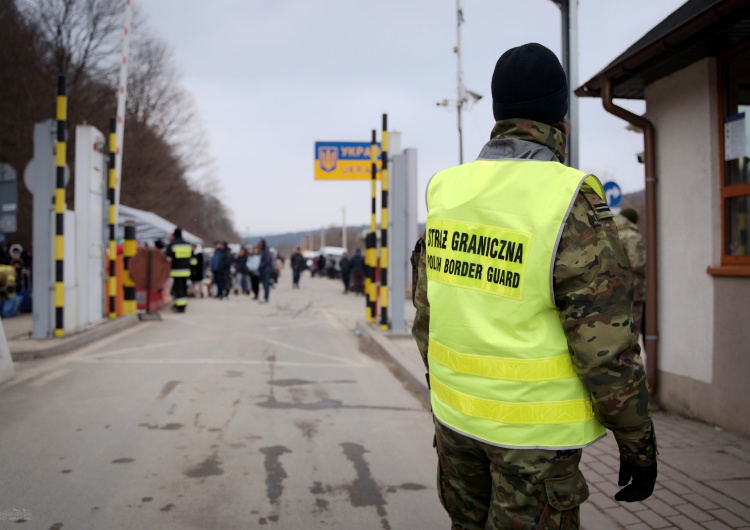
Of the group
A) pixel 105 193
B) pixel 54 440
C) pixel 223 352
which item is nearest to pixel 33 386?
pixel 54 440

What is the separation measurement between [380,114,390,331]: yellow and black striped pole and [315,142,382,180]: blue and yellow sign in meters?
11.6

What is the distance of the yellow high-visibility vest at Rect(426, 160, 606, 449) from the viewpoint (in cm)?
190

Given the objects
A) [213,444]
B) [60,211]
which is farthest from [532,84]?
[60,211]

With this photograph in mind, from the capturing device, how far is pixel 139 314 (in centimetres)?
1424

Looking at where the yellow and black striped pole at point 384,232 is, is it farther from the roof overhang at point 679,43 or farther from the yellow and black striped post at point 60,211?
the roof overhang at point 679,43

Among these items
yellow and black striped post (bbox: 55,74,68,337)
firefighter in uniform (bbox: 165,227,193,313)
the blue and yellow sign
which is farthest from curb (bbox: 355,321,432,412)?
the blue and yellow sign

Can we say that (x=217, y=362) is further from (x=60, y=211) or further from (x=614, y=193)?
(x=614, y=193)

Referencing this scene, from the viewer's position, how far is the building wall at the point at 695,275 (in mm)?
5129

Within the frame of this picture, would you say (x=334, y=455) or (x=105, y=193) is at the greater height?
(x=105, y=193)

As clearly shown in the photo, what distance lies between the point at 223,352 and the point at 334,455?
513cm

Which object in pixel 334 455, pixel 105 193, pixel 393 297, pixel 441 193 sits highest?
pixel 105 193

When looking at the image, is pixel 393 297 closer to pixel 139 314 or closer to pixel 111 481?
pixel 139 314

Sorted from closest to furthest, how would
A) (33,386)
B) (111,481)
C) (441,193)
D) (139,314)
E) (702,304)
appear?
(441,193) → (111,481) → (702,304) → (33,386) → (139,314)

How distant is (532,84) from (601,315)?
2.41 ft
